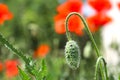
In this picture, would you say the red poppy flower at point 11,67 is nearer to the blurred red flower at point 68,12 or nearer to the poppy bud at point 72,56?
the blurred red flower at point 68,12

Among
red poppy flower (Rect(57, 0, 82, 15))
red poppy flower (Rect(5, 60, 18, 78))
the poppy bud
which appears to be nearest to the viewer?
the poppy bud

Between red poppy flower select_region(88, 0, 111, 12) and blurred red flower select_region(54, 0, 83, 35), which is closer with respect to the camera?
red poppy flower select_region(88, 0, 111, 12)

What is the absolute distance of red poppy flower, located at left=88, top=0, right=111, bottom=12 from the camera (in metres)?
4.21

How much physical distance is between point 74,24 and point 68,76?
0.61 m

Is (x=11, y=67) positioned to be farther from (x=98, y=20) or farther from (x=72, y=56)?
(x=72, y=56)

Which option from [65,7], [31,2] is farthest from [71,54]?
[31,2]

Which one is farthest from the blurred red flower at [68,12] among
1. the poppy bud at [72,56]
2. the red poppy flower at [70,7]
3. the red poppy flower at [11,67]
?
the poppy bud at [72,56]

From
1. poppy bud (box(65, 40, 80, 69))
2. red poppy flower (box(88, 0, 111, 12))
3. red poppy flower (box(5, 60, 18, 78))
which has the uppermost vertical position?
red poppy flower (box(5, 60, 18, 78))

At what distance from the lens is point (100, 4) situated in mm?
4250

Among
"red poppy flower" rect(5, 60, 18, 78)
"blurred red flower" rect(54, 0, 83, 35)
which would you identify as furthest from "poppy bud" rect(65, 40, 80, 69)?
"red poppy flower" rect(5, 60, 18, 78)

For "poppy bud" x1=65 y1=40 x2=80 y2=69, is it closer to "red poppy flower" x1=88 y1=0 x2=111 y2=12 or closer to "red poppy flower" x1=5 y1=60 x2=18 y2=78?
"red poppy flower" x1=88 y1=0 x2=111 y2=12

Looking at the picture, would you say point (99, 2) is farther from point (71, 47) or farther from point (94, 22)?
point (71, 47)

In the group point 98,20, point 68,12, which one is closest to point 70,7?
point 68,12

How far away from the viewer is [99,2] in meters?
4.18
